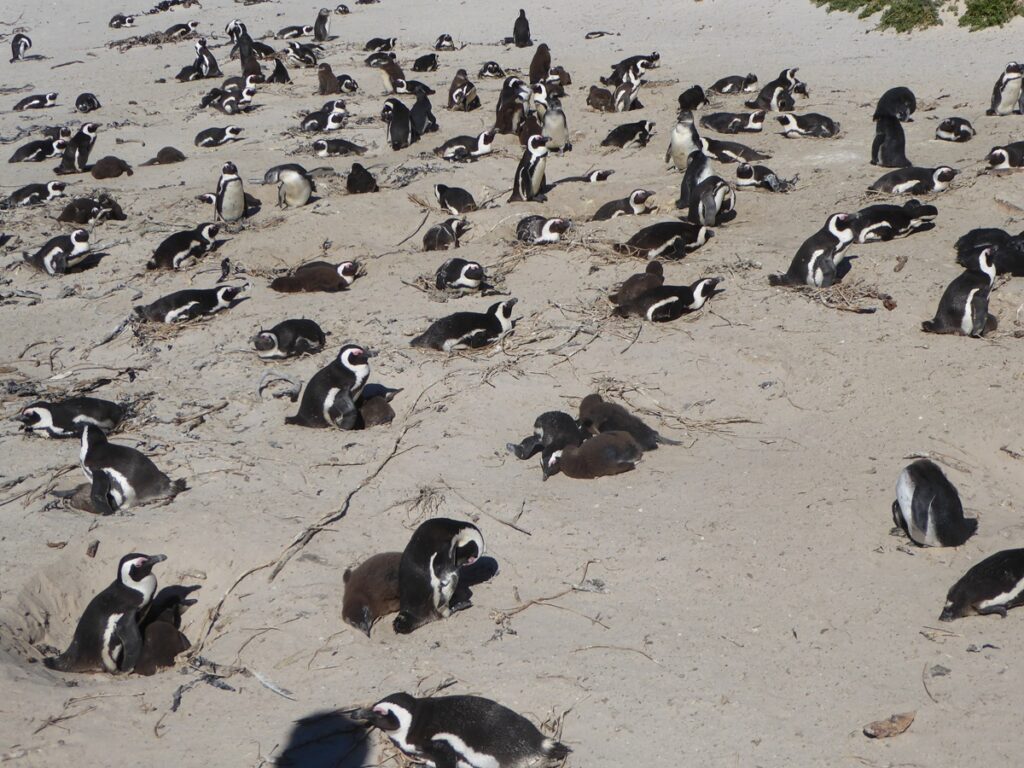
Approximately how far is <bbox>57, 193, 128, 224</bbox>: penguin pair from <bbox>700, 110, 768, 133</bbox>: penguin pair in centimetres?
713

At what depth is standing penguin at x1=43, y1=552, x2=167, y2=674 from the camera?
15.6 ft

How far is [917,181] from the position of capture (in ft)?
31.9

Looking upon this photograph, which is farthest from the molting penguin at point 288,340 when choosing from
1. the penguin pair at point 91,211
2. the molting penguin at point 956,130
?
the molting penguin at point 956,130

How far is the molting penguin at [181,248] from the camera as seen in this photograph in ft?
31.4

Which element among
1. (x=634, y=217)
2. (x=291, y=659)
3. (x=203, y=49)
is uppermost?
(x=203, y=49)

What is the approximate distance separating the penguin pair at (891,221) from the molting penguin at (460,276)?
125 inches

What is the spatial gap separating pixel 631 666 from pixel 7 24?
26.2 metres

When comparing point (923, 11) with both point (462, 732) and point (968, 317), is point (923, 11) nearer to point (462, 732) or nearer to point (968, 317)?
point (968, 317)

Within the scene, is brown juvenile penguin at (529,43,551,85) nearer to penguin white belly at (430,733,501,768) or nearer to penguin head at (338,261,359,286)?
penguin head at (338,261,359,286)

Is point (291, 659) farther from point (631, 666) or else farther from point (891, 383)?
point (891, 383)

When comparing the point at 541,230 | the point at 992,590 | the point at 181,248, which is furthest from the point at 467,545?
the point at 181,248

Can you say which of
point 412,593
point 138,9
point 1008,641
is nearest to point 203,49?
point 138,9

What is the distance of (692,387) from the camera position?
23.5 ft

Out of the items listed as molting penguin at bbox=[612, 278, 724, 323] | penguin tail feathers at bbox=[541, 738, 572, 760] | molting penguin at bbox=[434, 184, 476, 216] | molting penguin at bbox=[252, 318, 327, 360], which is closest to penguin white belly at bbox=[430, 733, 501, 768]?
penguin tail feathers at bbox=[541, 738, 572, 760]
